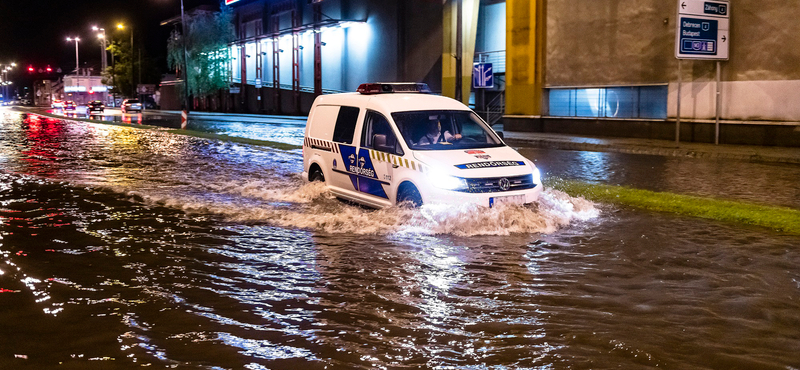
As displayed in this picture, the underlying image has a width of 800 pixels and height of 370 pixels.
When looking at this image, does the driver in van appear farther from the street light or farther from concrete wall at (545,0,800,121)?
the street light

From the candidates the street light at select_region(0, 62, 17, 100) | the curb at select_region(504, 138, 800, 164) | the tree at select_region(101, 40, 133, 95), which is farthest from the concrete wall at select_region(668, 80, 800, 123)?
the street light at select_region(0, 62, 17, 100)

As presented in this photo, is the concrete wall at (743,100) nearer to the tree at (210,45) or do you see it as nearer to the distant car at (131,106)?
the tree at (210,45)

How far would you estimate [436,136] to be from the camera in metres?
10.3

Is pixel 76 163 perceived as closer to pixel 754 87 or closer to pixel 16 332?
pixel 16 332

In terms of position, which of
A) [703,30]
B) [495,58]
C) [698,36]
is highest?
[495,58]

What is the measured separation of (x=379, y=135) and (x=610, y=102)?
19.7 m

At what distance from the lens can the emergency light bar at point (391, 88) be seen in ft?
36.9

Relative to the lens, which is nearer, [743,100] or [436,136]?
[436,136]

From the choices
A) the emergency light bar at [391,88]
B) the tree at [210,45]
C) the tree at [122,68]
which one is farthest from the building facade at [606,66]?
the tree at [122,68]

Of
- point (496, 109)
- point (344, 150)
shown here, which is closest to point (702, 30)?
point (344, 150)

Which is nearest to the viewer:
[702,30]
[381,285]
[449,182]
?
[381,285]

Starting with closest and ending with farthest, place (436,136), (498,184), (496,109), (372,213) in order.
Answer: (498,184)
(372,213)
(436,136)
(496,109)

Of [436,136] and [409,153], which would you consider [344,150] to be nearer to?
[436,136]

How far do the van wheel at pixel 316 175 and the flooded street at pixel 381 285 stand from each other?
0.89 ft
